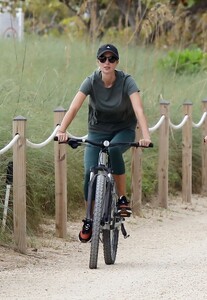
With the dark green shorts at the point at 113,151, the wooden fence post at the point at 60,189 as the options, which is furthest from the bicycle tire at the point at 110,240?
the wooden fence post at the point at 60,189

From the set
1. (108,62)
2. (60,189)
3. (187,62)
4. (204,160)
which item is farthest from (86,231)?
(187,62)

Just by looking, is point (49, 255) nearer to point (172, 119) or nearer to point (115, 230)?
point (115, 230)

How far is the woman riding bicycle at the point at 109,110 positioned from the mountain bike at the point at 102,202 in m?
0.12

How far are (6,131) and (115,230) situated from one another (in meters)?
1.74

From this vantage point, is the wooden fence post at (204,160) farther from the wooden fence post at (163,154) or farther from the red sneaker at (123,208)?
the red sneaker at (123,208)

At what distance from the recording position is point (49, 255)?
9508 mm

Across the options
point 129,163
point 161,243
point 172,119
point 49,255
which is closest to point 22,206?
point 49,255

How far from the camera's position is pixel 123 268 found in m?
8.77

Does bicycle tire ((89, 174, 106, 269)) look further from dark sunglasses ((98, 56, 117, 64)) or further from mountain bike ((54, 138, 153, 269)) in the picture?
dark sunglasses ((98, 56, 117, 64))

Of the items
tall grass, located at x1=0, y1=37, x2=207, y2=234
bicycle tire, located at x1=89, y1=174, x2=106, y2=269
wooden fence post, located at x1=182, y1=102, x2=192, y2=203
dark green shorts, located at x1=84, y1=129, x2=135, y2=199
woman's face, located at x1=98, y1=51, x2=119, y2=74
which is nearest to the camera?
bicycle tire, located at x1=89, y1=174, x2=106, y2=269

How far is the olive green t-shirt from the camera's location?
8.89 metres

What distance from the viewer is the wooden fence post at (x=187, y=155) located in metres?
13.5

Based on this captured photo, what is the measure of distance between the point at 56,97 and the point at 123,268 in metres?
4.34

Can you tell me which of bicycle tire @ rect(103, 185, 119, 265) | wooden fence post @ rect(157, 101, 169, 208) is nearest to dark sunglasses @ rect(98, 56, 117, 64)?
bicycle tire @ rect(103, 185, 119, 265)
